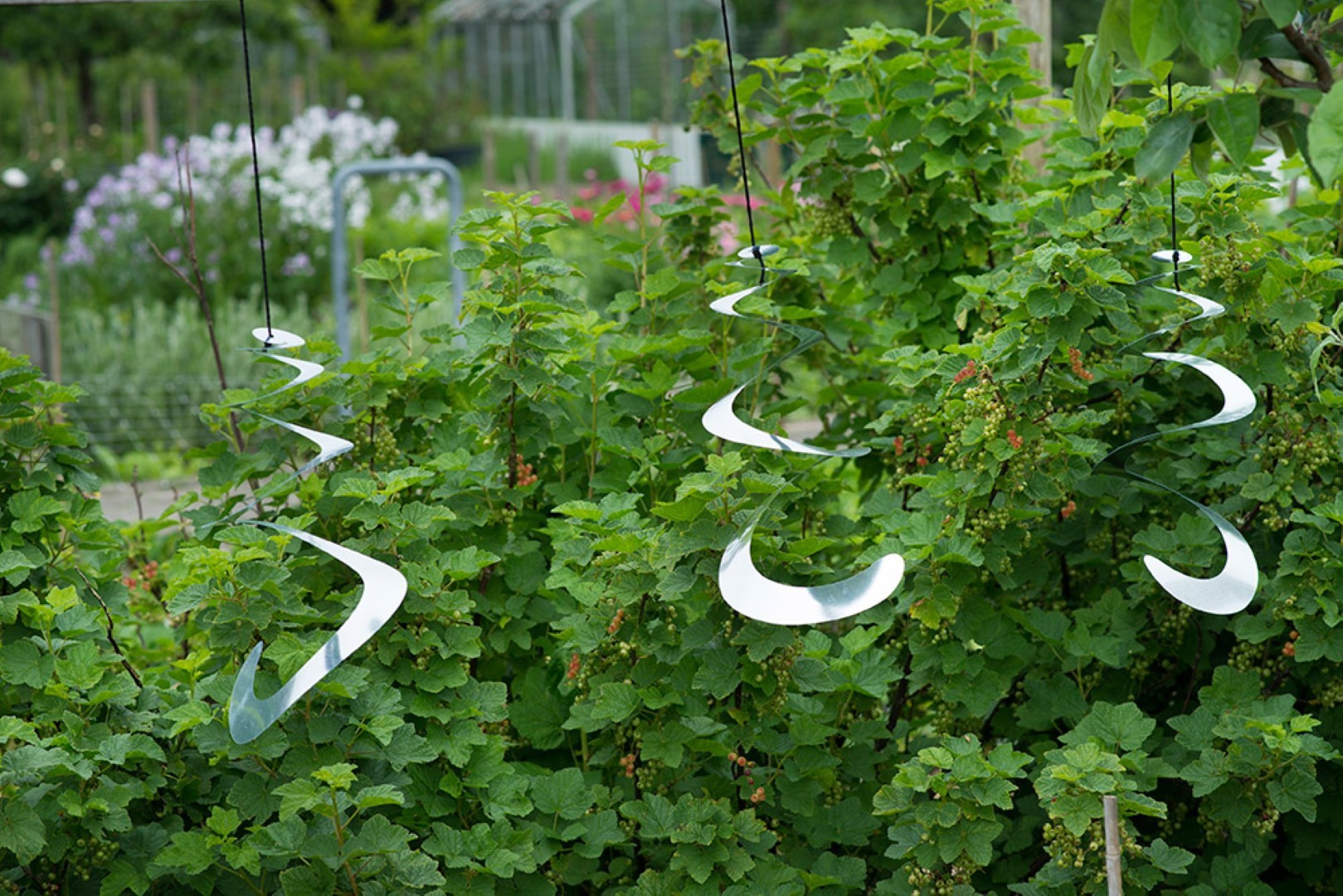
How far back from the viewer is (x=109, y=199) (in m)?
9.37

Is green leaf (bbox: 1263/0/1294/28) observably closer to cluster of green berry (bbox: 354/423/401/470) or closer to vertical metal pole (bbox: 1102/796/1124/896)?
vertical metal pole (bbox: 1102/796/1124/896)

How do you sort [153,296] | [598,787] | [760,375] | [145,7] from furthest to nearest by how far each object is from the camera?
1. [145,7]
2. [153,296]
3. [760,375]
4. [598,787]

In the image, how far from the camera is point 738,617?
180 cm

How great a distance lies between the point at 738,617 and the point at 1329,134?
0.91 m

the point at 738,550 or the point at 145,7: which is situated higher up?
the point at 145,7

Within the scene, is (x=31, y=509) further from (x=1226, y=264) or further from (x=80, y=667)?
(x=1226, y=264)

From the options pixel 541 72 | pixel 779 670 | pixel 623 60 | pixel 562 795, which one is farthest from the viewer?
pixel 541 72

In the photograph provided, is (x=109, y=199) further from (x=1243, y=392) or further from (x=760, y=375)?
(x=1243, y=392)

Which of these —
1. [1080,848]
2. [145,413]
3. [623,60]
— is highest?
[623,60]

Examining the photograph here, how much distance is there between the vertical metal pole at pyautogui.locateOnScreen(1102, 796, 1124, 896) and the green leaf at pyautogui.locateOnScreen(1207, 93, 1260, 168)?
698mm

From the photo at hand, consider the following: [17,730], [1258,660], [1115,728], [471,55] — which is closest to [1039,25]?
[1258,660]

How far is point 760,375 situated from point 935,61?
665mm

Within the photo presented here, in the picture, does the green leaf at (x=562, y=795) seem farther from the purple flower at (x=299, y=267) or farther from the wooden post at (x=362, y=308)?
the purple flower at (x=299, y=267)

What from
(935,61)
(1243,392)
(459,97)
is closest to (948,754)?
(1243,392)
